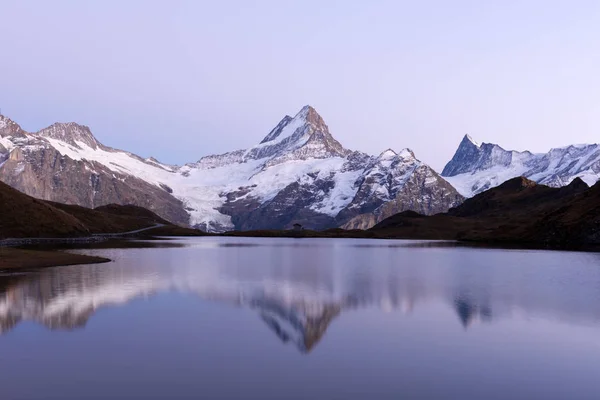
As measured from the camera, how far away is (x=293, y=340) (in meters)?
39.0

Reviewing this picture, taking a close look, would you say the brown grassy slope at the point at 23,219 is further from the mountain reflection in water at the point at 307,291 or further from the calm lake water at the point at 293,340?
the calm lake water at the point at 293,340

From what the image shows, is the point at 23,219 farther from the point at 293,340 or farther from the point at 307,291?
the point at 293,340

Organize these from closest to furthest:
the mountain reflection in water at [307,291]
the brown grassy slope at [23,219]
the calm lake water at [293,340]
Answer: the calm lake water at [293,340]
the mountain reflection in water at [307,291]
the brown grassy slope at [23,219]

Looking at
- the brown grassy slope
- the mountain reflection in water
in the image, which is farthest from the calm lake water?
the brown grassy slope

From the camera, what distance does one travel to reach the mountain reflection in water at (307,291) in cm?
4703

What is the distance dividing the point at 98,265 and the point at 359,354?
69.0m

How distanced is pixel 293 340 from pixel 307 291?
2773 centimetres

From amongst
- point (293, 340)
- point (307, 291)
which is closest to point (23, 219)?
point (307, 291)

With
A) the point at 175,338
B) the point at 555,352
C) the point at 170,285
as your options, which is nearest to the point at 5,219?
the point at 170,285

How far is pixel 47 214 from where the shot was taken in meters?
199

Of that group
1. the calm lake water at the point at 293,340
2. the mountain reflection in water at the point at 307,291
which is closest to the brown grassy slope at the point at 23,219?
the mountain reflection in water at the point at 307,291

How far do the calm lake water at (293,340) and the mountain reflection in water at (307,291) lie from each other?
0.22 meters

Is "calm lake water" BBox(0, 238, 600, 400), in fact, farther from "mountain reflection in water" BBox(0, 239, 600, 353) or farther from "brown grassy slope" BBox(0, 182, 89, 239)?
"brown grassy slope" BBox(0, 182, 89, 239)

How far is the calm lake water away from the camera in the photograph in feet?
91.8
